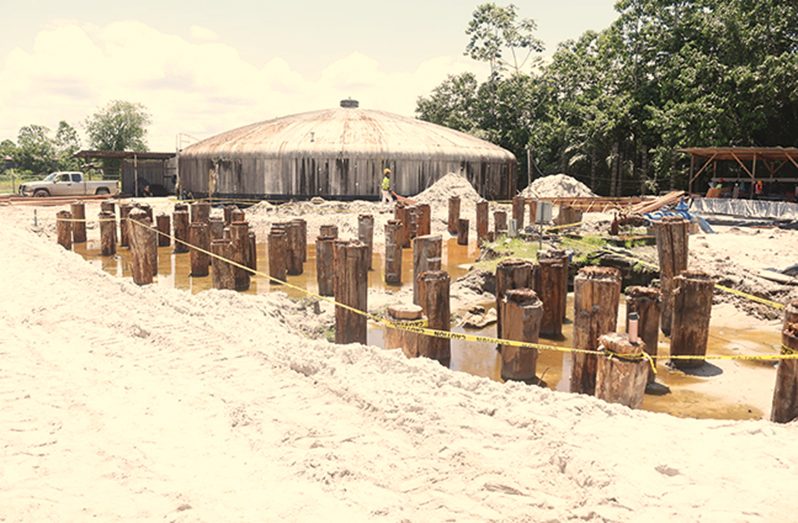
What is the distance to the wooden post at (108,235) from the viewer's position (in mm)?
17092

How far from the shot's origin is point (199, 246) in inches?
569

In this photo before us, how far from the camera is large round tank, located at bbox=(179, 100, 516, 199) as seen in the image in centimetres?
2892

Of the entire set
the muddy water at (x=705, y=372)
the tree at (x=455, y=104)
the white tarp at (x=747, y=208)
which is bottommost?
the muddy water at (x=705, y=372)

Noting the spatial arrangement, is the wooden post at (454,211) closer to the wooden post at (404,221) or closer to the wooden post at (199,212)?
the wooden post at (404,221)

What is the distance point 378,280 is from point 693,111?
68.9 feet

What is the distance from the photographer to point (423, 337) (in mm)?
7812

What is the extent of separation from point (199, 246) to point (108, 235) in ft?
14.2

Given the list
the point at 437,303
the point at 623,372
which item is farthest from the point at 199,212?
the point at 623,372

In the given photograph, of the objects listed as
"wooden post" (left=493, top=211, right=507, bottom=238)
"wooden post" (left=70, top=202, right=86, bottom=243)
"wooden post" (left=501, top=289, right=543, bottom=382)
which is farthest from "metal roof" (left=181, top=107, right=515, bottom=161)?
"wooden post" (left=501, top=289, right=543, bottom=382)

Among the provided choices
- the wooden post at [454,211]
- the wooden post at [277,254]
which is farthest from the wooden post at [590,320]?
the wooden post at [454,211]

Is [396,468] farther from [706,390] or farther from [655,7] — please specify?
[655,7]

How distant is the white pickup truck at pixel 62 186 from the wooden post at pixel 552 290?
31.4 metres

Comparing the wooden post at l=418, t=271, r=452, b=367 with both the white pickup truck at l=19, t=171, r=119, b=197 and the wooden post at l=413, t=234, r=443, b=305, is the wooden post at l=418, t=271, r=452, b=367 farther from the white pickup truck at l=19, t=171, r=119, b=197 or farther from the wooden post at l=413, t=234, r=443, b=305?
the white pickup truck at l=19, t=171, r=119, b=197

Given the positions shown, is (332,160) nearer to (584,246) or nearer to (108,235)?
(108,235)
